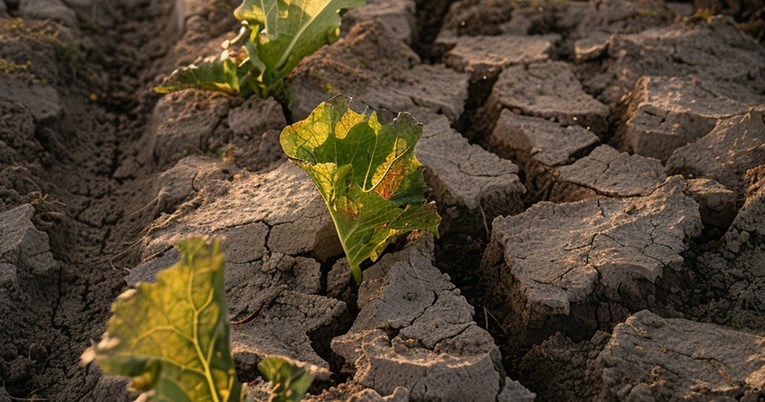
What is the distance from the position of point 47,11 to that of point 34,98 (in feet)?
2.87

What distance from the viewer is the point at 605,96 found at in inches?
146

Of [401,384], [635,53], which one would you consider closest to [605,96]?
[635,53]

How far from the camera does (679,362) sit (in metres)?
2.39

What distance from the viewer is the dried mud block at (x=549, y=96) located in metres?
3.58

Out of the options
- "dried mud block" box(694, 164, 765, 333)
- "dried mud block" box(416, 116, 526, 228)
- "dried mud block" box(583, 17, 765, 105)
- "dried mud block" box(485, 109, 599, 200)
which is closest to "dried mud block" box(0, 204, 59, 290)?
"dried mud block" box(416, 116, 526, 228)

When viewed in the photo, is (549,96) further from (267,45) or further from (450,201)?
(267,45)

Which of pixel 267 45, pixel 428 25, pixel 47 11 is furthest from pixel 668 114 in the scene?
pixel 47 11

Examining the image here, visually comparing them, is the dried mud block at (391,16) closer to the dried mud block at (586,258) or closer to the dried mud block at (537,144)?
the dried mud block at (537,144)

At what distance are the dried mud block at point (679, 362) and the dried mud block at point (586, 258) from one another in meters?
0.13

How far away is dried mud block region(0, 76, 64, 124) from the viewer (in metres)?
3.63

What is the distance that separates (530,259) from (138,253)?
1361mm

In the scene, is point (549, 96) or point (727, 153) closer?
point (727, 153)

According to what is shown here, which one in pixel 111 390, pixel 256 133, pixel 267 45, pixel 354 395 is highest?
pixel 267 45

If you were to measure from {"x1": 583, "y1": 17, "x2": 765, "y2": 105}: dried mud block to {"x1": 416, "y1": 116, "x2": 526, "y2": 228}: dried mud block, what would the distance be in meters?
0.71
